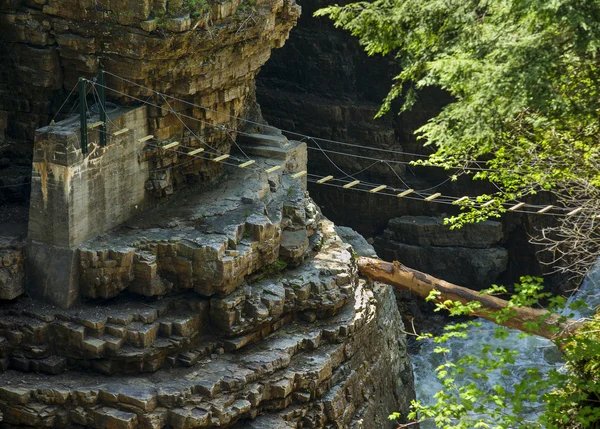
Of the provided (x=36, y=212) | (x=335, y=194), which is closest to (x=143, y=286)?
(x=36, y=212)

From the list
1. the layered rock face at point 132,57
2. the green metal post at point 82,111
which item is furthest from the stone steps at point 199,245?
the green metal post at point 82,111

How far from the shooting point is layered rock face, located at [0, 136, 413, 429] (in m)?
20.7

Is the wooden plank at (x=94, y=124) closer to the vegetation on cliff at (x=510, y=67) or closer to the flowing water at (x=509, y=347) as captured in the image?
the vegetation on cliff at (x=510, y=67)

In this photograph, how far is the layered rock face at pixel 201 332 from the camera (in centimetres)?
2072

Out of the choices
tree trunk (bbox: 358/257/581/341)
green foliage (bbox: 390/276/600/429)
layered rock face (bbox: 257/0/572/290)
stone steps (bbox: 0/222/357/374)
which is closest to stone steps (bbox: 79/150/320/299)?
stone steps (bbox: 0/222/357/374)

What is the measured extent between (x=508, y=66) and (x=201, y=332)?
373 inches

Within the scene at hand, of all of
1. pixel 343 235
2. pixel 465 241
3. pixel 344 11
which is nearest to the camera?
pixel 344 11

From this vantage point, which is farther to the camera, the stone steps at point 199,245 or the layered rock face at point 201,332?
the stone steps at point 199,245

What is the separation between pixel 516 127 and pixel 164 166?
788 cm

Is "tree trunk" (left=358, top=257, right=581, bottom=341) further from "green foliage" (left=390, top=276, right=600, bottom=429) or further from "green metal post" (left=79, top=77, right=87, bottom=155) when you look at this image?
"green metal post" (left=79, top=77, right=87, bottom=155)

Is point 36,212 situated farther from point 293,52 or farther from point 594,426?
point 293,52

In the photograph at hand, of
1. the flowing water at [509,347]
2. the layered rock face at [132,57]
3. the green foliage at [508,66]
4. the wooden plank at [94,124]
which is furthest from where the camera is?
the flowing water at [509,347]

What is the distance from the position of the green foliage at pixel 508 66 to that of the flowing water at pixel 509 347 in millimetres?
9868

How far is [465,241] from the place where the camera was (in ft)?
109
